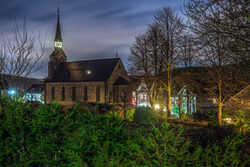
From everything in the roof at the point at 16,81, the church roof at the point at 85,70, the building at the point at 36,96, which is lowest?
the building at the point at 36,96

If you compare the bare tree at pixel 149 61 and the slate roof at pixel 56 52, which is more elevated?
the slate roof at pixel 56 52

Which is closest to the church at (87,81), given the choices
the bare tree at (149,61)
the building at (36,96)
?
the building at (36,96)

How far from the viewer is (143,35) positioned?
2162cm

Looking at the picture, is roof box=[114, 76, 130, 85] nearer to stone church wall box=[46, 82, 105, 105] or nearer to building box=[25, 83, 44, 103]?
stone church wall box=[46, 82, 105, 105]

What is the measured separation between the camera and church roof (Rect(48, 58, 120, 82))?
4056 cm

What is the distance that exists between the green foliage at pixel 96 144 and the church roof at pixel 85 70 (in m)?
33.8

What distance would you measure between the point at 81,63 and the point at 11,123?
41206mm

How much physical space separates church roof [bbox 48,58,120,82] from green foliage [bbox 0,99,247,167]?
33815 mm

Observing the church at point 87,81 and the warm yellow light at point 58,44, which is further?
the warm yellow light at point 58,44

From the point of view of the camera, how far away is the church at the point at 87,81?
38.8 m

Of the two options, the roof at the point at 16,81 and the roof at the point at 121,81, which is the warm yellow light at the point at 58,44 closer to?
the roof at the point at 121,81

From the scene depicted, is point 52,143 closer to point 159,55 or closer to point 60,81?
point 159,55

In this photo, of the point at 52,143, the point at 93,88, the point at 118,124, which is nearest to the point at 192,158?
the point at 118,124

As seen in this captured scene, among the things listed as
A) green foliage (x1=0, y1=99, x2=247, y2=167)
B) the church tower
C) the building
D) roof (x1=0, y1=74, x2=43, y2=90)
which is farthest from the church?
green foliage (x1=0, y1=99, x2=247, y2=167)
